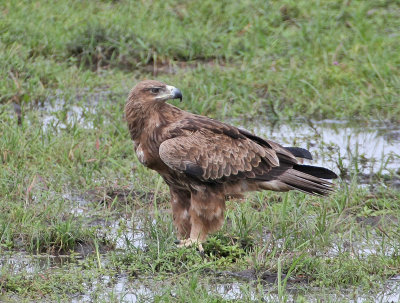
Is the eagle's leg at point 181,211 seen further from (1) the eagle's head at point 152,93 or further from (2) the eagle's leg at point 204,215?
(1) the eagle's head at point 152,93

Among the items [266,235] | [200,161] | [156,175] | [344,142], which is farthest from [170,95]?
[344,142]

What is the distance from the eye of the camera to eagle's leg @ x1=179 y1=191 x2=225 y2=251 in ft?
20.0

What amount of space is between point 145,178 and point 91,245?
1338 mm

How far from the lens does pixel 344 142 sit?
27.4ft

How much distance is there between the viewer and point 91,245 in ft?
20.3

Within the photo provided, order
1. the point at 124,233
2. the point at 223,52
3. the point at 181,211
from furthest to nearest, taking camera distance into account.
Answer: the point at 223,52 → the point at 124,233 → the point at 181,211

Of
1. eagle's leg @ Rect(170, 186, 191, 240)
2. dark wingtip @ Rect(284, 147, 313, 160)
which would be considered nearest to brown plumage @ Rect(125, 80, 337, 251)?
eagle's leg @ Rect(170, 186, 191, 240)

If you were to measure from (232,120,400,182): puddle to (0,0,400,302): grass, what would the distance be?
4.2 inches

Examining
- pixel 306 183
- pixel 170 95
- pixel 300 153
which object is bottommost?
pixel 306 183

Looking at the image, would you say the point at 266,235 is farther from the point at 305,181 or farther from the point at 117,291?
the point at 117,291

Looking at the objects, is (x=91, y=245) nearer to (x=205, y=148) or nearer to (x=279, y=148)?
(x=205, y=148)

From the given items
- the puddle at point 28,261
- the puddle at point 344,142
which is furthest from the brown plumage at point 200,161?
the puddle at point 344,142

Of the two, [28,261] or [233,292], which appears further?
[28,261]

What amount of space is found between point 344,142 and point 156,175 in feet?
6.74
